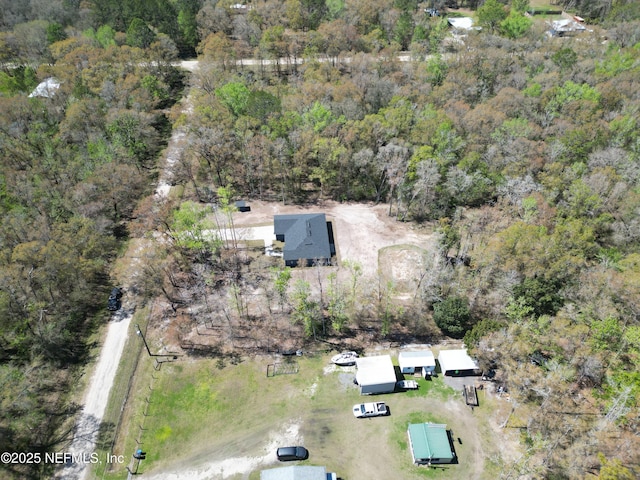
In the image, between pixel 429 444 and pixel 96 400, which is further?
pixel 96 400

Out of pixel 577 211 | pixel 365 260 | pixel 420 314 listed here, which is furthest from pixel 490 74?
pixel 420 314

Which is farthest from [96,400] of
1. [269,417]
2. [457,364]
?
[457,364]

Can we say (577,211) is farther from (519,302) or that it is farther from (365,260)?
(365,260)

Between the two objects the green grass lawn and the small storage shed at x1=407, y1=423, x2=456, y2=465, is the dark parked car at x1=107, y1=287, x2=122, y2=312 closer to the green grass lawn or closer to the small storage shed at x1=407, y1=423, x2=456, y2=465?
the green grass lawn

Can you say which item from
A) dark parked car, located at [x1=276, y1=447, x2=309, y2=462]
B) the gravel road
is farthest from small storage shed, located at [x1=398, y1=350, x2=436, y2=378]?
the gravel road

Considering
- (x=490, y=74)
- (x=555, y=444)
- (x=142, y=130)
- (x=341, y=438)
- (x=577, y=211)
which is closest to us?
(x=555, y=444)
